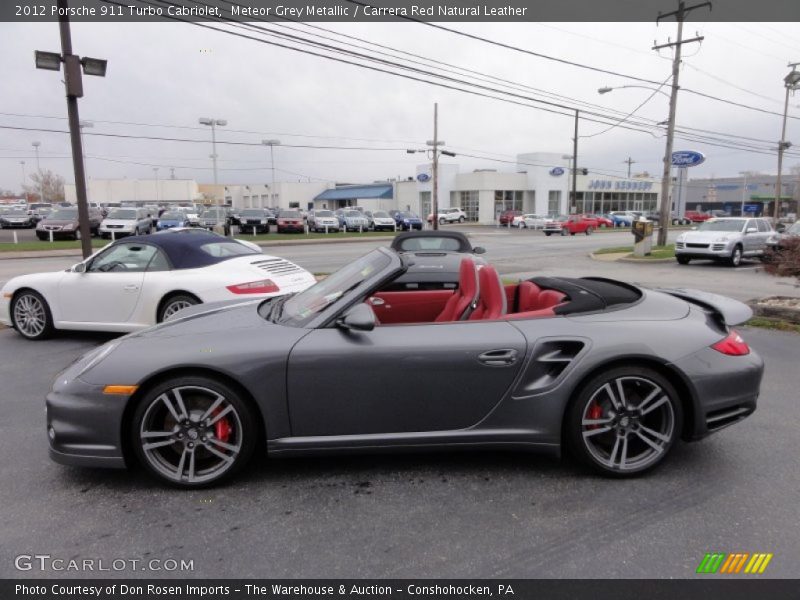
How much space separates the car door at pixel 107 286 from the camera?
21.5ft

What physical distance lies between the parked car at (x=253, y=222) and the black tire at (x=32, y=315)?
2741 cm

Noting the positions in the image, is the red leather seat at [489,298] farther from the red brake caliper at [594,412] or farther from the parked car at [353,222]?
the parked car at [353,222]

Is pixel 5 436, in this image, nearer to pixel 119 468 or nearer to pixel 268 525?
pixel 119 468

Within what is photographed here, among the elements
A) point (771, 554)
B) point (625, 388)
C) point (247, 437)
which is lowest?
point (771, 554)

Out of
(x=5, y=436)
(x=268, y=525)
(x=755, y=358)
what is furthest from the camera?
(x=5, y=436)

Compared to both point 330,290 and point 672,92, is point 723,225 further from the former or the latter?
point 330,290

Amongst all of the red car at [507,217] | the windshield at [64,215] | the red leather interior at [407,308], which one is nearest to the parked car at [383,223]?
the red car at [507,217]

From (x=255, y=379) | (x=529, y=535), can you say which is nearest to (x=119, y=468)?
(x=255, y=379)

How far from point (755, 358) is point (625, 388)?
963 mm

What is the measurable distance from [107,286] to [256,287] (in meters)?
1.79

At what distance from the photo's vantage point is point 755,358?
3.52m

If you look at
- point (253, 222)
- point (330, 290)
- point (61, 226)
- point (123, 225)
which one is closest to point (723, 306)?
point (330, 290)

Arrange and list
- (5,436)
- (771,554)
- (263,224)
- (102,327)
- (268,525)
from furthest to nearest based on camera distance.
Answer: (263,224), (102,327), (5,436), (268,525), (771,554)
